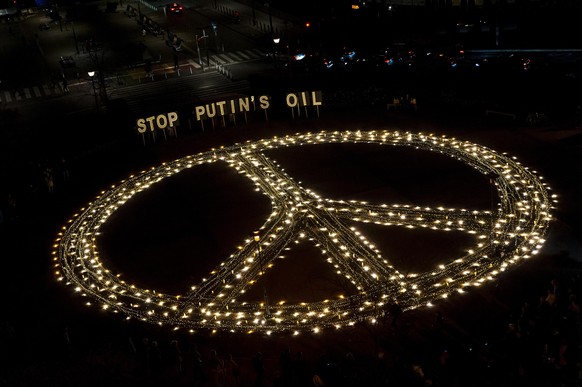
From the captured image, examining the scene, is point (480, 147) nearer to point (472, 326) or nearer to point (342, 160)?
point (342, 160)

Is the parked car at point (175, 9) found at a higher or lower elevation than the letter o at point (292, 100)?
higher

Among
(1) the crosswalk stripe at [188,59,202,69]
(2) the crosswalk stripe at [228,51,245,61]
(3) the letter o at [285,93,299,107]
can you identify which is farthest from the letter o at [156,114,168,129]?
(2) the crosswalk stripe at [228,51,245,61]

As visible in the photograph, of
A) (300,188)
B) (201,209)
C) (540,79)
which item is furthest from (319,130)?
(540,79)

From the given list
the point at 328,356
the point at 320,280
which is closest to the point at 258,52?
the point at 320,280

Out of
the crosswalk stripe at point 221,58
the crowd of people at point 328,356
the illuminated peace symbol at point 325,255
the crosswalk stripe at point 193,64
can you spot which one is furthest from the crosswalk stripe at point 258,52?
the crowd of people at point 328,356

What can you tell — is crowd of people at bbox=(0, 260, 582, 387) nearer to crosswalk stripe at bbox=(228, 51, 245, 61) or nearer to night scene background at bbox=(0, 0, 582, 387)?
night scene background at bbox=(0, 0, 582, 387)

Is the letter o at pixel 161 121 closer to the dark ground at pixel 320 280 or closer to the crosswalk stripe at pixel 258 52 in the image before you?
the dark ground at pixel 320 280
